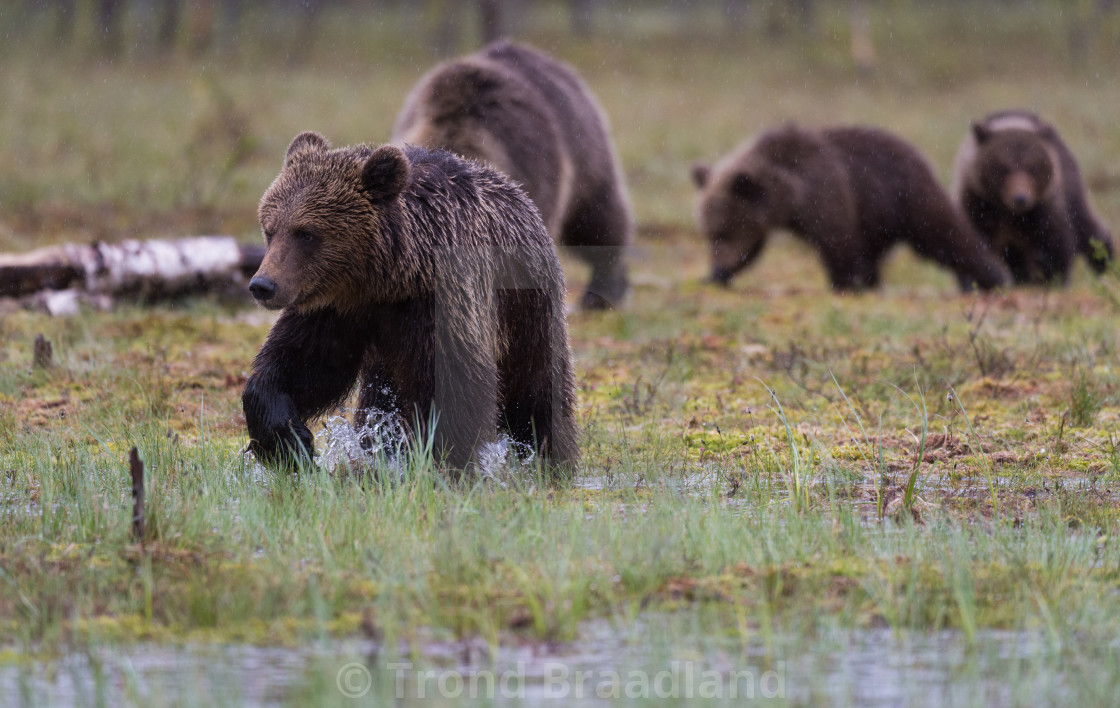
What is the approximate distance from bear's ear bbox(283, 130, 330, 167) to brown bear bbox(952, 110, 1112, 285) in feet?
34.1

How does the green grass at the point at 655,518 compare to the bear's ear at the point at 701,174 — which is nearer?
the green grass at the point at 655,518

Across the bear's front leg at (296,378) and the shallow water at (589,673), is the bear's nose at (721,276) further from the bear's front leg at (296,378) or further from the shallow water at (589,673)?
the shallow water at (589,673)

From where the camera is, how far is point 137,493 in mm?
4410

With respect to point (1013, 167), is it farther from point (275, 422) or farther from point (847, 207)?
point (275, 422)

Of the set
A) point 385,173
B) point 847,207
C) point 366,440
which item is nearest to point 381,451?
point 366,440

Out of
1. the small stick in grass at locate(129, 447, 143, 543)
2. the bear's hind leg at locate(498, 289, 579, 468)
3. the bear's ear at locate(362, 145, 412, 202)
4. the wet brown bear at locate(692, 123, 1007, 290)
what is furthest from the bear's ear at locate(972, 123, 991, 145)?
the small stick in grass at locate(129, 447, 143, 543)

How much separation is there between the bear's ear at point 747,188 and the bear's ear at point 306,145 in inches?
389

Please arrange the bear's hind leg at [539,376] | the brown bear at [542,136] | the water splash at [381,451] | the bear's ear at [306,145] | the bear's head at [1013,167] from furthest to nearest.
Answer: the bear's head at [1013,167], the brown bear at [542,136], the bear's hind leg at [539,376], the bear's ear at [306,145], the water splash at [381,451]

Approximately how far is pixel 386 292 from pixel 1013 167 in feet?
35.7

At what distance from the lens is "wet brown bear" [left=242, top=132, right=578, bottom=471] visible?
18.0 feet

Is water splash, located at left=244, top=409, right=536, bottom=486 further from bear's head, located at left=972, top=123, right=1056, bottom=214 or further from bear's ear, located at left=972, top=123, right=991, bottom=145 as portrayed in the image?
bear's ear, located at left=972, top=123, right=991, bottom=145

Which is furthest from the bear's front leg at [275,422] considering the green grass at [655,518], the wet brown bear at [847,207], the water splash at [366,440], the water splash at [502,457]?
the wet brown bear at [847,207]

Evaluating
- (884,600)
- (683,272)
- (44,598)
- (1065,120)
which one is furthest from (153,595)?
(1065,120)

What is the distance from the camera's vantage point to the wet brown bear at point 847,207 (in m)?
14.7
